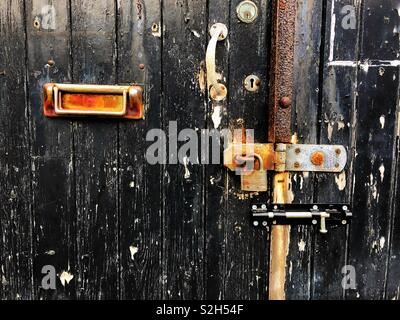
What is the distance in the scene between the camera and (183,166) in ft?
3.59

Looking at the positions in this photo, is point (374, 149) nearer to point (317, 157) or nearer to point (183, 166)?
point (317, 157)

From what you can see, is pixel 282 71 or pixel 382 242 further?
pixel 382 242

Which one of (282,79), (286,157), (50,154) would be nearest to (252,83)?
(282,79)

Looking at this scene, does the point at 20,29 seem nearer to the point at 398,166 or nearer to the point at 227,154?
the point at 227,154

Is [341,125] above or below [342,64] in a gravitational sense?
below

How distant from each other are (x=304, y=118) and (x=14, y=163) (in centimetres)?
78

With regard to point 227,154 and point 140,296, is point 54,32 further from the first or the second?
point 140,296

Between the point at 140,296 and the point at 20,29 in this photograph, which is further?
the point at 140,296

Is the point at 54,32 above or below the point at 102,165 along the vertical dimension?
above

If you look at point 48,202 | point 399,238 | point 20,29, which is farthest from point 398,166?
point 20,29

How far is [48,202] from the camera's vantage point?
3.61ft

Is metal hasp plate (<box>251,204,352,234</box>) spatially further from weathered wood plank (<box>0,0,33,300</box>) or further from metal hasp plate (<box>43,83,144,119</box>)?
weathered wood plank (<box>0,0,33,300</box>)
